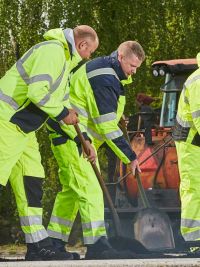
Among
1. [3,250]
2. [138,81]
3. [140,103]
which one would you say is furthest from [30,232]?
[138,81]

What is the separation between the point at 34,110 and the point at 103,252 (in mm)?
1332

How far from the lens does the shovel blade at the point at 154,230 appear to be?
10383 mm

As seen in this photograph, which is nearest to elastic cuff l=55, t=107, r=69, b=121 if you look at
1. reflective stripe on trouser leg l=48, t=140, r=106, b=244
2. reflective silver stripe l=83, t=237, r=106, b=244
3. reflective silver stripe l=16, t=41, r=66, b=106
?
reflective silver stripe l=16, t=41, r=66, b=106

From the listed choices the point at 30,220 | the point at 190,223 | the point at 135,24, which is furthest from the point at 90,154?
the point at 135,24

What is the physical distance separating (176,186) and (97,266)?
438 centimetres

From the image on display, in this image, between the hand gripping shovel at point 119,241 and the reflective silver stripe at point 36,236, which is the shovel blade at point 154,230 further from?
the reflective silver stripe at point 36,236

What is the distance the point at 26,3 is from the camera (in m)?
19.5

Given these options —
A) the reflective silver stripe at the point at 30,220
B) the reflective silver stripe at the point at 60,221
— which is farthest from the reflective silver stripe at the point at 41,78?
the reflective silver stripe at the point at 60,221

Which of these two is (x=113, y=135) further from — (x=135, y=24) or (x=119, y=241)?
(x=135, y=24)

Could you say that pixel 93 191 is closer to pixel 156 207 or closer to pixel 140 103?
pixel 156 207

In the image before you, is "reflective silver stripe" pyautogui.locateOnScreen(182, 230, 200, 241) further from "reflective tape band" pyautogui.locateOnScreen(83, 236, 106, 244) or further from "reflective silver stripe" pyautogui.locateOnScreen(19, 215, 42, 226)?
"reflective silver stripe" pyautogui.locateOnScreen(19, 215, 42, 226)

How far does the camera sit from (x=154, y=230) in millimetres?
10461

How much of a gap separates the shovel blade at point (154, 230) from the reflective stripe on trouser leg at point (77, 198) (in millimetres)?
968

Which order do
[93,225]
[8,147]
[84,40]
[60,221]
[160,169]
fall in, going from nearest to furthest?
[8,147]
[84,40]
[93,225]
[60,221]
[160,169]
